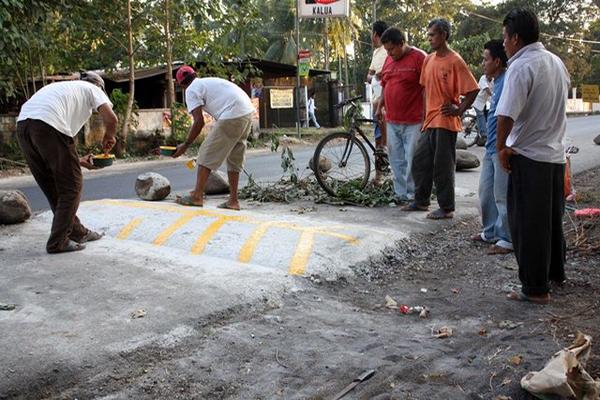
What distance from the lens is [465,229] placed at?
21.4ft

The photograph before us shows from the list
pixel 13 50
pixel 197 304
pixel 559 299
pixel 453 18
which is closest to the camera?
pixel 197 304

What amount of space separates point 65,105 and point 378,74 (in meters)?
3.90

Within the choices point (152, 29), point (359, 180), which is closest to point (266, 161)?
point (152, 29)

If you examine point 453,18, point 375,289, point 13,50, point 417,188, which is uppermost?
point 453,18

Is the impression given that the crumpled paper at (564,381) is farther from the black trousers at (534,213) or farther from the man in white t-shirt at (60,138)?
the man in white t-shirt at (60,138)

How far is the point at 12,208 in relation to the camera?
256 inches

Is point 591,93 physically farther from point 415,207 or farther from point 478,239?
point 478,239

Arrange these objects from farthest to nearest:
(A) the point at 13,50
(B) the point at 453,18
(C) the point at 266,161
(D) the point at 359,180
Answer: (B) the point at 453,18 → (C) the point at 266,161 → (A) the point at 13,50 → (D) the point at 359,180

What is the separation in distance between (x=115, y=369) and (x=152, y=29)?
15.5m

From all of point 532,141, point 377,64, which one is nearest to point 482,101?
point 377,64

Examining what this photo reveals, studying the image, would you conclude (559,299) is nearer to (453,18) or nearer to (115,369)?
(115,369)

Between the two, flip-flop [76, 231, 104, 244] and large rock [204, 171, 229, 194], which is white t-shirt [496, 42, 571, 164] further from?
large rock [204, 171, 229, 194]

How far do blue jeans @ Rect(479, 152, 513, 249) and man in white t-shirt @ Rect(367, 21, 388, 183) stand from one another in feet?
7.51

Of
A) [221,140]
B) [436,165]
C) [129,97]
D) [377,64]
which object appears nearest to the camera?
[436,165]
